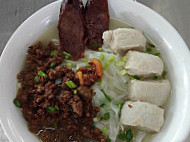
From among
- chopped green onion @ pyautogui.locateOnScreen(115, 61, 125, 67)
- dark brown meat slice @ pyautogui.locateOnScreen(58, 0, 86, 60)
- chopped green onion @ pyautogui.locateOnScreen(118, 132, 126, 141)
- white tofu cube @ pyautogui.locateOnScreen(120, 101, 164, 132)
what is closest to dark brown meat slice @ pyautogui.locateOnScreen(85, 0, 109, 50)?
dark brown meat slice @ pyautogui.locateOnScreen(58, 0, 86, 60)

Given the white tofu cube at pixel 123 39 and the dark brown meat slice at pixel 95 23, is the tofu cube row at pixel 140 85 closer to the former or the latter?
the white tofu cube at pixel 123 39

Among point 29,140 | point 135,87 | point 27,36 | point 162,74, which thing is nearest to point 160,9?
point 162,74

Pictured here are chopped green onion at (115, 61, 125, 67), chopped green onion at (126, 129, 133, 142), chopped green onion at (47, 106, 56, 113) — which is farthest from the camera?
chopped green onion at (115, 61, 125, 67)

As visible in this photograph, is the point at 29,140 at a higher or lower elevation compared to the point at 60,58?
lower

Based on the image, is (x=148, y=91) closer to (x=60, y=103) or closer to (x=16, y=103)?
(x=60, y=103)

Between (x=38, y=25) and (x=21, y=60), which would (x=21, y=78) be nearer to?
(x=21, y=60)

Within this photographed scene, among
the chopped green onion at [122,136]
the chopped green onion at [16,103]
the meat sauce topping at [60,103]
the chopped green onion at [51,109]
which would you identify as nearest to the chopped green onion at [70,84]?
the meat sauce topping at [60,103]

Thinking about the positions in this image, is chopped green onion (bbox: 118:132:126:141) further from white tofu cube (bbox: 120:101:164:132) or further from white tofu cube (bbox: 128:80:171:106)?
white tofu cube (bbox: 128:80:171:106)
